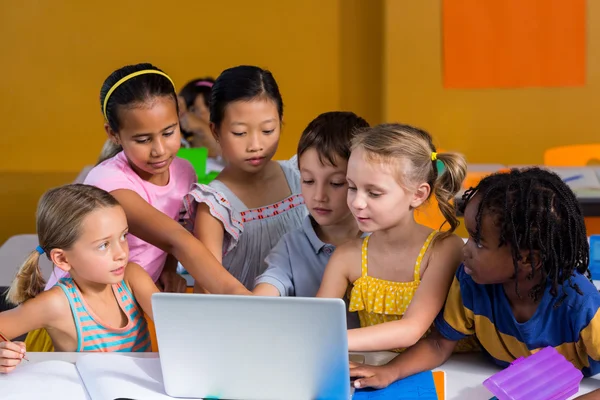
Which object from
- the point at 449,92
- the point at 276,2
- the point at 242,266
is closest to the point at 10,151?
the point at 276,2

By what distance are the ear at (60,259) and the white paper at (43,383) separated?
0.22 m

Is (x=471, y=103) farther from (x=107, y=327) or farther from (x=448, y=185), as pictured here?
(x=107, y=327)

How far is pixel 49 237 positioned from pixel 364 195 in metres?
0.63

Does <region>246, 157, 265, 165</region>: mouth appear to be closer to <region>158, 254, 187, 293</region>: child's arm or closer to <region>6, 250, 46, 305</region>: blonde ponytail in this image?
<region>158, 254, 187, 293</region>: child's arm

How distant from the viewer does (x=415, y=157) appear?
1533 millimetres

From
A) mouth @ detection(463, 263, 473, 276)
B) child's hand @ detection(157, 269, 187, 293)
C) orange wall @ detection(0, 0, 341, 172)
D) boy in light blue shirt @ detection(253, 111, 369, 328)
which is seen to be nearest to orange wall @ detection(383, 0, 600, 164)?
orange wall @ detection(0, 0, 341, 172)

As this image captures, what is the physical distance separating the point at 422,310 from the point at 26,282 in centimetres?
82

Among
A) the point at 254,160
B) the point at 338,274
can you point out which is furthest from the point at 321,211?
the point at 254,160

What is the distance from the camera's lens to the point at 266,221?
1890mm

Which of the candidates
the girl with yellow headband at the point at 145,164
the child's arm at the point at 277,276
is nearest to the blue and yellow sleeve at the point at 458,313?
the child's arm at the point at 277,276

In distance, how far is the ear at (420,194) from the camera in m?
1.56

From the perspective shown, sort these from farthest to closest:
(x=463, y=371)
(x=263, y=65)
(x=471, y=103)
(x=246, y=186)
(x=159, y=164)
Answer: (x=263, y=65) → (x=471, y=103) → (x=246, y=186) → (x=159, y=164) → (x=463, y=371)

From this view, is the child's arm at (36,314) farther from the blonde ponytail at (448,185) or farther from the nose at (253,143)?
the blonde ponytail at (448,185)

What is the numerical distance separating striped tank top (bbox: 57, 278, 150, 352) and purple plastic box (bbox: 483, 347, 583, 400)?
0.75 m
